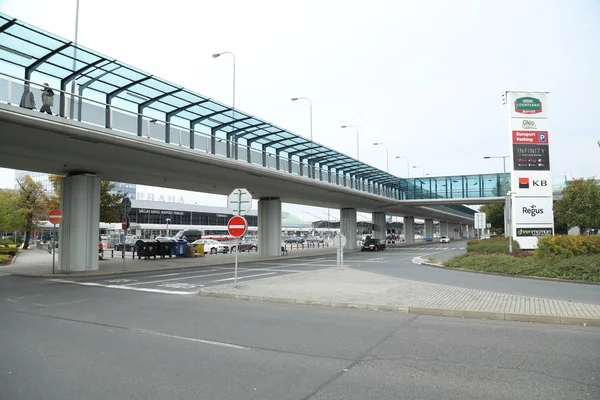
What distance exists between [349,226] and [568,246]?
35.6 metres

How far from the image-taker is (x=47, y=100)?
1517cm

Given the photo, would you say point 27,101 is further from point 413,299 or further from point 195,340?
point 413,299

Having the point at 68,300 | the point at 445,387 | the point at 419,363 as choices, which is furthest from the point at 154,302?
the point at 445,387

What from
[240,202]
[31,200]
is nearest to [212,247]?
[31,200]

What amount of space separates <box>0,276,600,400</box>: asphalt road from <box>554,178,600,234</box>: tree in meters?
35.2

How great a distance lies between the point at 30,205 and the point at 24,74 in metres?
36.3

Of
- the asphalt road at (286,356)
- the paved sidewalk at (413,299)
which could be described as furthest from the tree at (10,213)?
the asphalt road at (286,356)

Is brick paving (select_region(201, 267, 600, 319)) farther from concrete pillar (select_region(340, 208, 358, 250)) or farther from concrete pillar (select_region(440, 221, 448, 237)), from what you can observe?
concrete pillar (select_region(440, 221, 448, 237))

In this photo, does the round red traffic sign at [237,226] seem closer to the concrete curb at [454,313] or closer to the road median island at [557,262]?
the concrete curb at [454,313]

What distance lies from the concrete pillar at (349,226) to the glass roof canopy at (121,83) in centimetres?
2593

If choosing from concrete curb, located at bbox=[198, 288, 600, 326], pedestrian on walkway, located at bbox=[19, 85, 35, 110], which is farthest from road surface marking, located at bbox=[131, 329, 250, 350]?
pedestrian on walkway, located at bbox=[19, 85, 35, 110]

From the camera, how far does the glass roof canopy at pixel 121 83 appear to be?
14.5 metres

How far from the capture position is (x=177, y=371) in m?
5.56

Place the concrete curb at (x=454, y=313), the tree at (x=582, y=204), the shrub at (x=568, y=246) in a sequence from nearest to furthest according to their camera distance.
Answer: the concrete curb at (x=454, y=313)
the shrub at (x=568, y=246)
the tree at (x=582, y=204)
